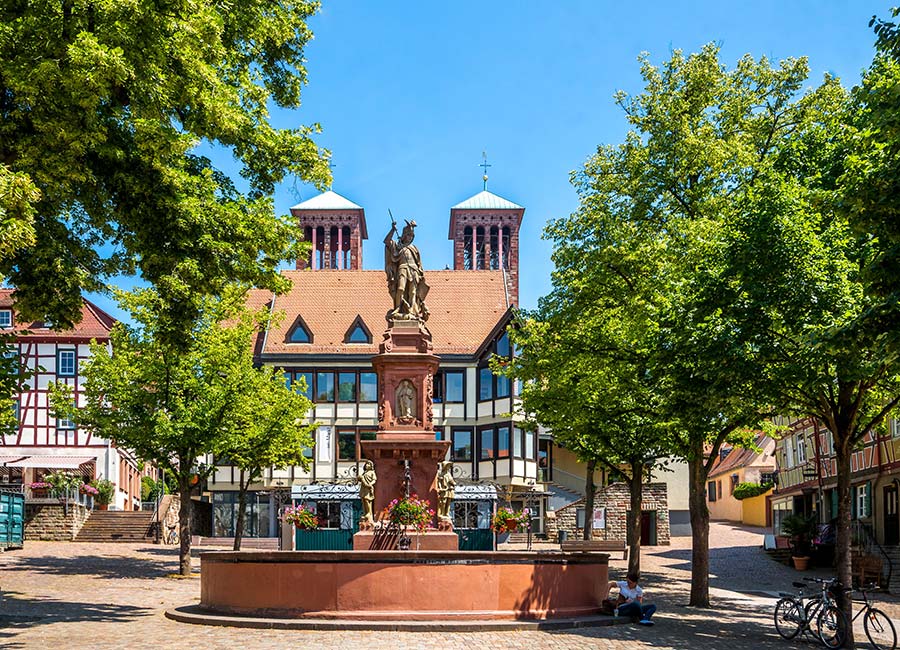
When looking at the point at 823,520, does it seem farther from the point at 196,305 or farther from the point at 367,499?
the point at 196,305

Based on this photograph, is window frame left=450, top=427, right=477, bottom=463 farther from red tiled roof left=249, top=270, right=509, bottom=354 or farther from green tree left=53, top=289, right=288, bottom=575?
green tree left=53, top=289, right=288, bottom=575

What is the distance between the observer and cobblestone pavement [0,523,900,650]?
14812 mm

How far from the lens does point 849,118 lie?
18438 millimetres

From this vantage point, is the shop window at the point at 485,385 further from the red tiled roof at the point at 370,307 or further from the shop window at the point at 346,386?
the shop window at the point at 346,386

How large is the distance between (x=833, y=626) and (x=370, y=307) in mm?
44376

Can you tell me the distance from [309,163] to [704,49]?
12.0m

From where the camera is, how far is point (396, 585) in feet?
53.7

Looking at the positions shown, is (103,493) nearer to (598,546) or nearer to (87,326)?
(87,326)

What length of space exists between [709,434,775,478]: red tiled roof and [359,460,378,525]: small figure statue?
4538 centimetres

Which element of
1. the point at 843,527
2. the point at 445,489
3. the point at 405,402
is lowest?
the point at 843,527

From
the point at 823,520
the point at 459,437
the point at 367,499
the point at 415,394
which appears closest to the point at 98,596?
the point at 367,499

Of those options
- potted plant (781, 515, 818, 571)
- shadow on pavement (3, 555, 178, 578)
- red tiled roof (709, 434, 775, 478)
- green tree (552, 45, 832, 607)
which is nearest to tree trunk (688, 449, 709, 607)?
green tree (552, 45, 832, 607)

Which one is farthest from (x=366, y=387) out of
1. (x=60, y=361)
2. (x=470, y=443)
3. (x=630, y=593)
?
(x=630, y=593)

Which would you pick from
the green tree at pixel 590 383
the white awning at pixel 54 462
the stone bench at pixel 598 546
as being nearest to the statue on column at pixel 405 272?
the green tree at pixel 590 383
